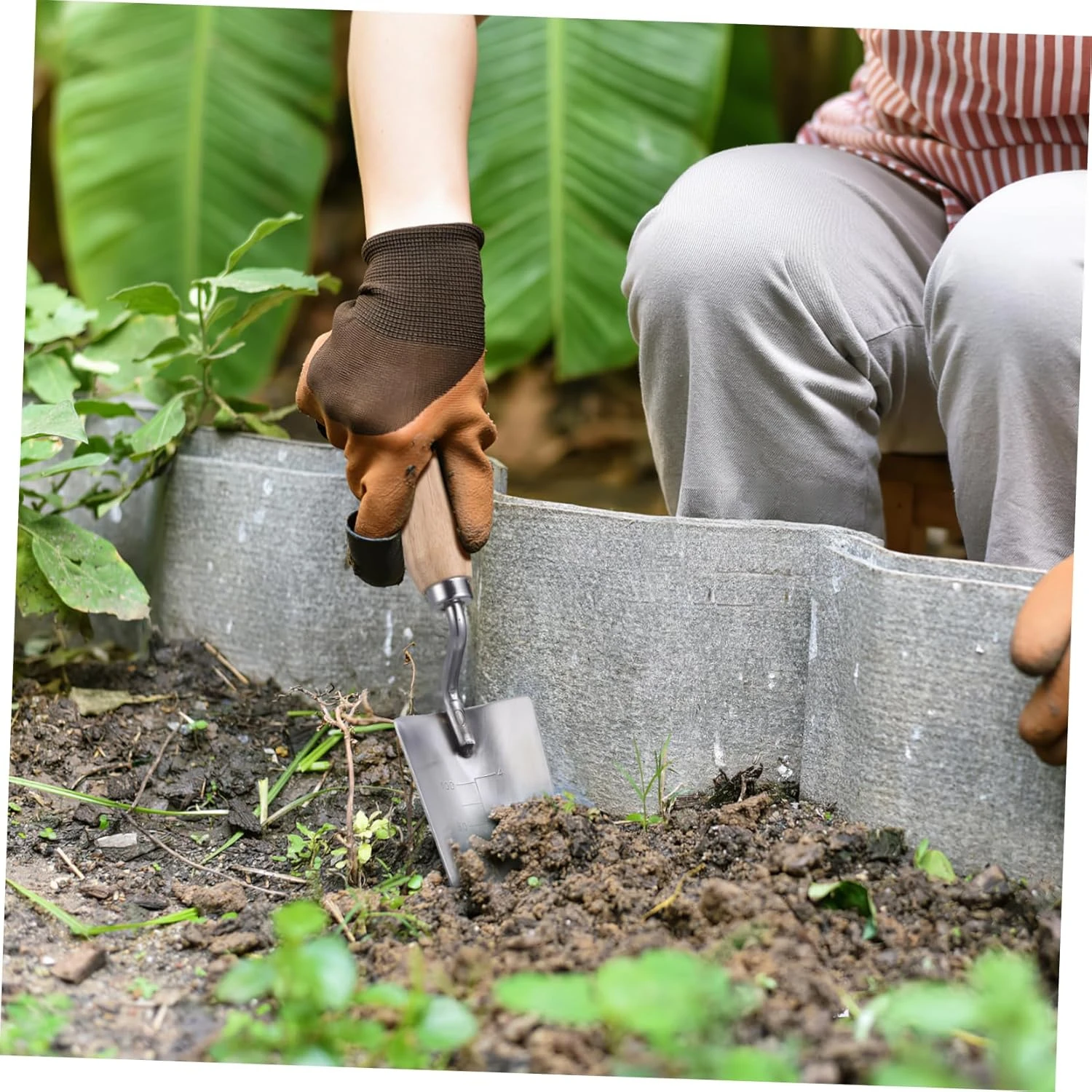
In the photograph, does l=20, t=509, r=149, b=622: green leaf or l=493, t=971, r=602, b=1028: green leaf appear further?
l=20, t=509, r=149, b=622: green leaf

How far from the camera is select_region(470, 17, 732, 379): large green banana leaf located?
1.96 m

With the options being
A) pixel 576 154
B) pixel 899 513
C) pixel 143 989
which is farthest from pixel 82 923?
pixel 576 154

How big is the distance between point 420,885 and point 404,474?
1.20ft

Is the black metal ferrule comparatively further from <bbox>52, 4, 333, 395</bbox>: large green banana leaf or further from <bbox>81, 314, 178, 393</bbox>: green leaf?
<bbox>52, 4, 333, 395</bbox>: large green banana leaf

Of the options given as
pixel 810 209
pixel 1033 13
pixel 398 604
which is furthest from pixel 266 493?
pixel 1033 13

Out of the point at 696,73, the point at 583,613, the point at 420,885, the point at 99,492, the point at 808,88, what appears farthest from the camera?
the point at 808,88

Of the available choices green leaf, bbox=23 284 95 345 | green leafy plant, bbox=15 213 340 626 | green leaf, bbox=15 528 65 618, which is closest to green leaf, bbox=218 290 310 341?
green leafy plant, bbox=15 213 340 626

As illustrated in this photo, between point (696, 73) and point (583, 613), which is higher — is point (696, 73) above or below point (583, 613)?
above

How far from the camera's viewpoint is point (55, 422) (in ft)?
3.77

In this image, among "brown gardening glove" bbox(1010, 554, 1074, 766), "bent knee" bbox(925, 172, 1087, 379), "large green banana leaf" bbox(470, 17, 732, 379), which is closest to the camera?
"brown gardening glove" bbox(1010, 554, 1074, 766)

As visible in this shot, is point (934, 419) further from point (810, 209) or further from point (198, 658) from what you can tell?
point (198, 658)

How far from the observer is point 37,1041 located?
2.36 ft

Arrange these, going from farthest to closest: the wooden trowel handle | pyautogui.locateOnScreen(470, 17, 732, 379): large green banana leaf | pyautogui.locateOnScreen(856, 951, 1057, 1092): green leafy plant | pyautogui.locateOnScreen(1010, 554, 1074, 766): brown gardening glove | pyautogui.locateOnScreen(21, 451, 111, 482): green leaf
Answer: pyautogui.locateOnScreen(470, 17, 732, 379): large green banana leaf → pyautogui.locateOnScreen(21, 451, 111, 482): green leaf → the wooden trowel handle → pyautogui.locateOnScreen(1010, 554, 1074, 766): brown gardening glove → pyautogui.locateOnScreen(856, 951, 1057, 1092): green leafy plant

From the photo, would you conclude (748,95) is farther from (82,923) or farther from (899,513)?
(82,923)
